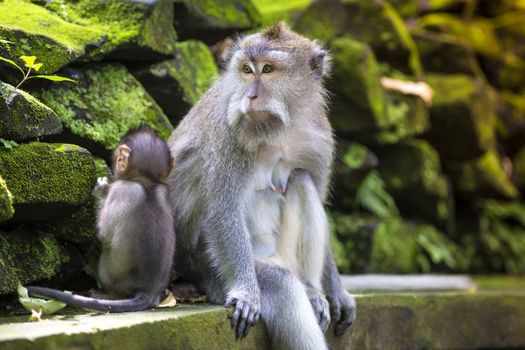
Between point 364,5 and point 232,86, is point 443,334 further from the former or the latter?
point 364,5

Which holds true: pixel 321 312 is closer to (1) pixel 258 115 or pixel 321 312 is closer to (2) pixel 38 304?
(1) pixel 258 115

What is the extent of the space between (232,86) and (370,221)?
14.4 feet

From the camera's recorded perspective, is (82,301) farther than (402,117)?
No

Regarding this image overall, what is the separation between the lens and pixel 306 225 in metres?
5.55

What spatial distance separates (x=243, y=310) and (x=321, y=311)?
2.30ft

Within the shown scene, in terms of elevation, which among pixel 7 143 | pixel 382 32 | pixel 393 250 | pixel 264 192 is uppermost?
pixel 7 143

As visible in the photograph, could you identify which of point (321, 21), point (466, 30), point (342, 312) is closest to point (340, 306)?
point (342, 312)

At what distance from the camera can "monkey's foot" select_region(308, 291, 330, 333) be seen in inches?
207

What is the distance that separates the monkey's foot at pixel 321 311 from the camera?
527cm

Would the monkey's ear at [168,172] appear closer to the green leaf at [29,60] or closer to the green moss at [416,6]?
the green leaf at [29,60]

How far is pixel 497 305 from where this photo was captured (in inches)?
285

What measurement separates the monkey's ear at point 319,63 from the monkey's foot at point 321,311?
1454mm

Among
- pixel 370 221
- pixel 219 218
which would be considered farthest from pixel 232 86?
pixel 370 221

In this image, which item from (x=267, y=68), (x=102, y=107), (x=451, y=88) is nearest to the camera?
(x=267, y=68)
